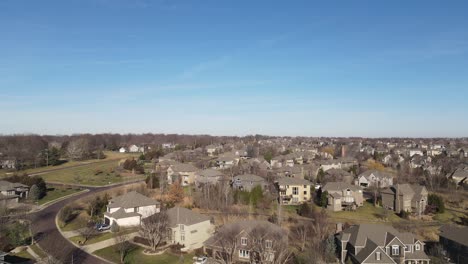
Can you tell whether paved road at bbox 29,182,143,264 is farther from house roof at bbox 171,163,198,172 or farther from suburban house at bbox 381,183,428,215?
suburban house at bbox 381,183,428,215

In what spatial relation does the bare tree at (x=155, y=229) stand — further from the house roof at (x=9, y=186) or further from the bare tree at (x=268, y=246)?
the house roof at (x=9, y=186)

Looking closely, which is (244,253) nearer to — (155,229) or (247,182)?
(155,229)

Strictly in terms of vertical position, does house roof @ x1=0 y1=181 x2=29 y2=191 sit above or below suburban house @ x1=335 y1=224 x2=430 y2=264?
above

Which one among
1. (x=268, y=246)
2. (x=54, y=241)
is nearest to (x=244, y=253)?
(x=268, y=246)

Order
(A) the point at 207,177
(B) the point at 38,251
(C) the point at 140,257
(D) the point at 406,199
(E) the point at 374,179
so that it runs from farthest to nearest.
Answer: (E) the point at 374,179, (A) the point at 207,177, (D) the point at 406,199, (B) the point at 38,251, (C) the point at 140,257

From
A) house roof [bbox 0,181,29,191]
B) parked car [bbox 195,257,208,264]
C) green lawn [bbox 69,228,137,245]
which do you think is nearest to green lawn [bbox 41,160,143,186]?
house roof [bbox 0,181,29,191]

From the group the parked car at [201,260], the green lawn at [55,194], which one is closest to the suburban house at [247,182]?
the parked car at [201,260]
